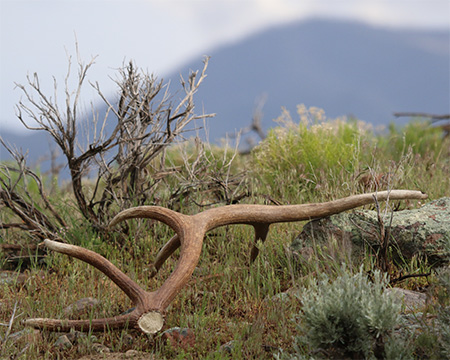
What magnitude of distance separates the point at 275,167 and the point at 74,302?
3.98 metres

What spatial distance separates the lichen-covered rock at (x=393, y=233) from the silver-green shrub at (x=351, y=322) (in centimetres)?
145

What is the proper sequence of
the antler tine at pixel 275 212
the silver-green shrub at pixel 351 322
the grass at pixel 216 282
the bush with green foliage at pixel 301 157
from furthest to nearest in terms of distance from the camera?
the bush with green foliage at pixel 301 157
the antler tine at pixel 275 212
the grass at pixel 216 282
the silver-green shrub at pixel 351 322

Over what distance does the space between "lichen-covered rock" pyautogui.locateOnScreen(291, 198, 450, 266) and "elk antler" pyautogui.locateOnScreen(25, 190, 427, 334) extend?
155 mm

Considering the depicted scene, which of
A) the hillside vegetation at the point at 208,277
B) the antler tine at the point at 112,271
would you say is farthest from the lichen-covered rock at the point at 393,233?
the antler tine at the point at 112,271

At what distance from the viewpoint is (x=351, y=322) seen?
2768 millimetres

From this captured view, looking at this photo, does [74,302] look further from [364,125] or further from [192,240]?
[364,125]

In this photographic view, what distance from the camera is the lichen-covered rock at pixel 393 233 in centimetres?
436

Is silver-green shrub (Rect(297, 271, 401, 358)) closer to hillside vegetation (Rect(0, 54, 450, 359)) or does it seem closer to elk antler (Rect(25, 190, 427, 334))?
hillside vegetation (Rect(0, 54, 450, 359))

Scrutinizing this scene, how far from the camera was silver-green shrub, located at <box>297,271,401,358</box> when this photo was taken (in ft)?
8.95

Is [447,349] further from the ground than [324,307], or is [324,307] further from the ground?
[324,307]

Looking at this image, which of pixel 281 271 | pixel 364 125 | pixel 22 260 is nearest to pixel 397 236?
pixel 281 271

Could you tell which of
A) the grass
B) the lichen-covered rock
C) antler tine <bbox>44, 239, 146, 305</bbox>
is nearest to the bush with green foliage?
the grass

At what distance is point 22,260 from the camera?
222 inches

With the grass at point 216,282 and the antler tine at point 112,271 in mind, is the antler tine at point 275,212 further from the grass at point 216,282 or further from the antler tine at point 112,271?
the antler tine at point 112,271
